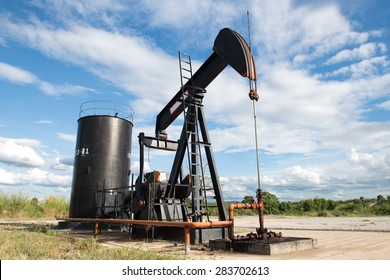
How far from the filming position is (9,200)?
16.9 meters

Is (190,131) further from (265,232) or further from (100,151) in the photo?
(100,151)

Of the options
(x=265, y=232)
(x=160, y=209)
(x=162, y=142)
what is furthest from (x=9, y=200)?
(x=265, y=232)

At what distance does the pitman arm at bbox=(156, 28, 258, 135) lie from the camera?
23.2ft

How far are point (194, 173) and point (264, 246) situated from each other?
2.82m

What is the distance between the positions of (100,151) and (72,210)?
225 centimetres

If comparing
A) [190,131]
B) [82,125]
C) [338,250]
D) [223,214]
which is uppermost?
[82,125]

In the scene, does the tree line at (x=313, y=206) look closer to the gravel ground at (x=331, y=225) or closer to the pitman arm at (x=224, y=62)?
the gravel ground at (x=331, y=225)

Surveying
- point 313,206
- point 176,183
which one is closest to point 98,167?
point 176,183

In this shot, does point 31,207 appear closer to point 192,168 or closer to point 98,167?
point 98,167

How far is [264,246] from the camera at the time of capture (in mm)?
5395

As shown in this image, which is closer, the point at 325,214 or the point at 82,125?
the point at 82,125

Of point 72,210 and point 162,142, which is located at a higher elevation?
point 162,142

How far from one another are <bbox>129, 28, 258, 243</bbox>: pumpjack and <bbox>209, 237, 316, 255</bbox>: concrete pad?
99 centimetres

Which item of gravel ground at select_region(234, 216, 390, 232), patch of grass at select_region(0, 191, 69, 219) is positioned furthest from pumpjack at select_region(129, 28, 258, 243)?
patch of grass at select_region(0, 191, 69, 219)
